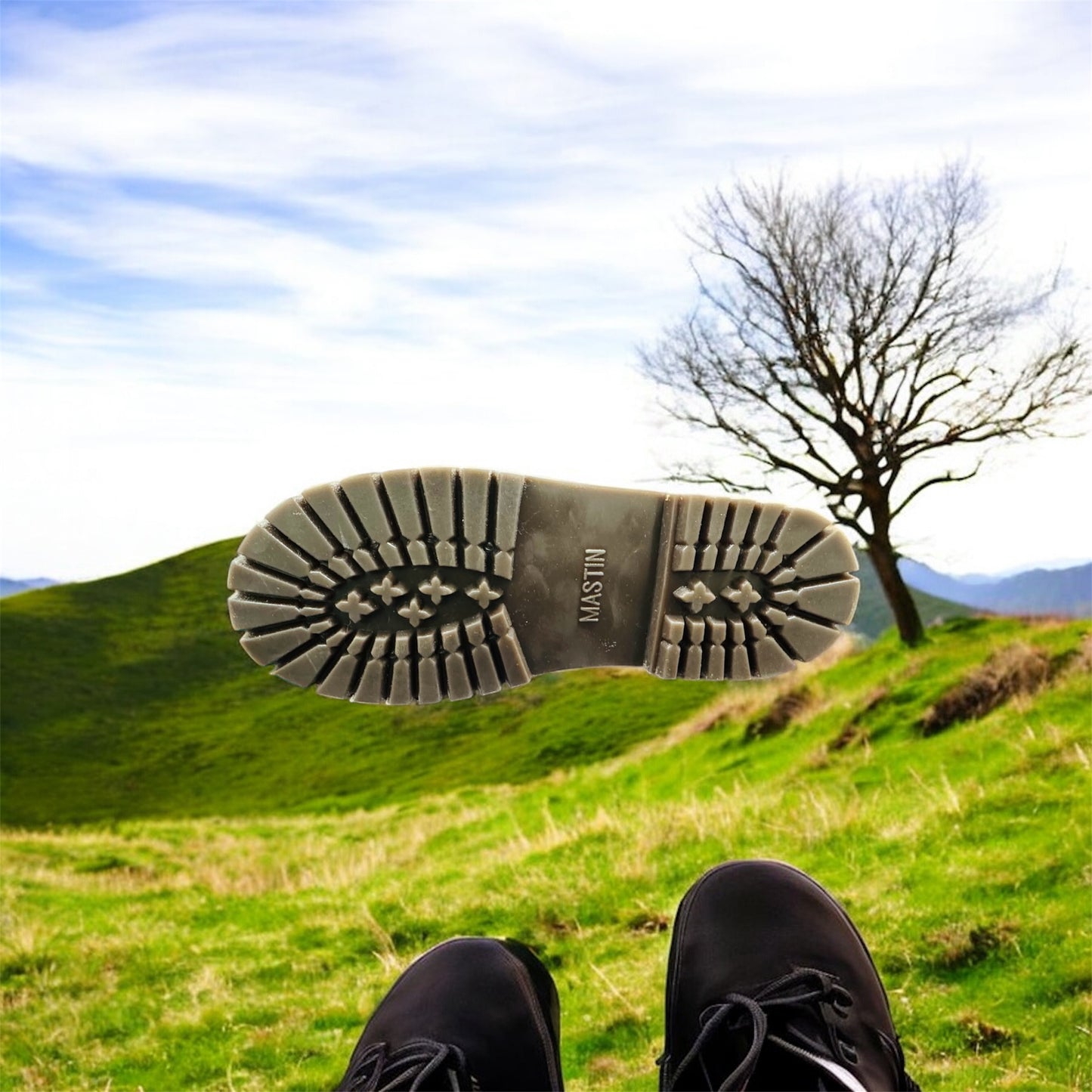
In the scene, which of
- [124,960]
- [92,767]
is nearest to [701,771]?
[124,960]

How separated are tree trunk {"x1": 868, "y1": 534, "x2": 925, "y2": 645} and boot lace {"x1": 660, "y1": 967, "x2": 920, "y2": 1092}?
52.0 feet

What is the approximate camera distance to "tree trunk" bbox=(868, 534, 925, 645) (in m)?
19.0

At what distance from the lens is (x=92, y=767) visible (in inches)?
1492

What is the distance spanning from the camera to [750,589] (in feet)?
15.4

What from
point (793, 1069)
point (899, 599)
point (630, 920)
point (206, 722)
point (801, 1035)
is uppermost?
point (899, 599)

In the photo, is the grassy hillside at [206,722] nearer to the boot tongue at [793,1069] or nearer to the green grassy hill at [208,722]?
the green grassy hill at [208,722]

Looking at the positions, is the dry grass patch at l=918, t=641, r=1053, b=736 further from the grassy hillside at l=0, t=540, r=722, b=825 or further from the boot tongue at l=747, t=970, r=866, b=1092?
the grassy hillside at l=0, t=540, r=722, b=825

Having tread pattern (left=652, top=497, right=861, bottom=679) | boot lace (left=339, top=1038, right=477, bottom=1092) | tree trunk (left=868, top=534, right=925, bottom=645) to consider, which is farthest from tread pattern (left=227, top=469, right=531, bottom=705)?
tree trunk (left=868, top=534, right=925, bottom=645)

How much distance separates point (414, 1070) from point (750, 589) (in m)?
2.29

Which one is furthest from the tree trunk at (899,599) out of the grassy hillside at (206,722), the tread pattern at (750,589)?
the tread pattern at (750,589)

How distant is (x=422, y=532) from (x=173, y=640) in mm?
44496

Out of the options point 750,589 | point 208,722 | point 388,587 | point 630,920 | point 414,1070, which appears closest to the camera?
point 414,1070

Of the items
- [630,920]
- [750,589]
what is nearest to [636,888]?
[630,920]

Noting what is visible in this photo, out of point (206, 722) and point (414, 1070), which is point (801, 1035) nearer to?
point (414, 1070)
